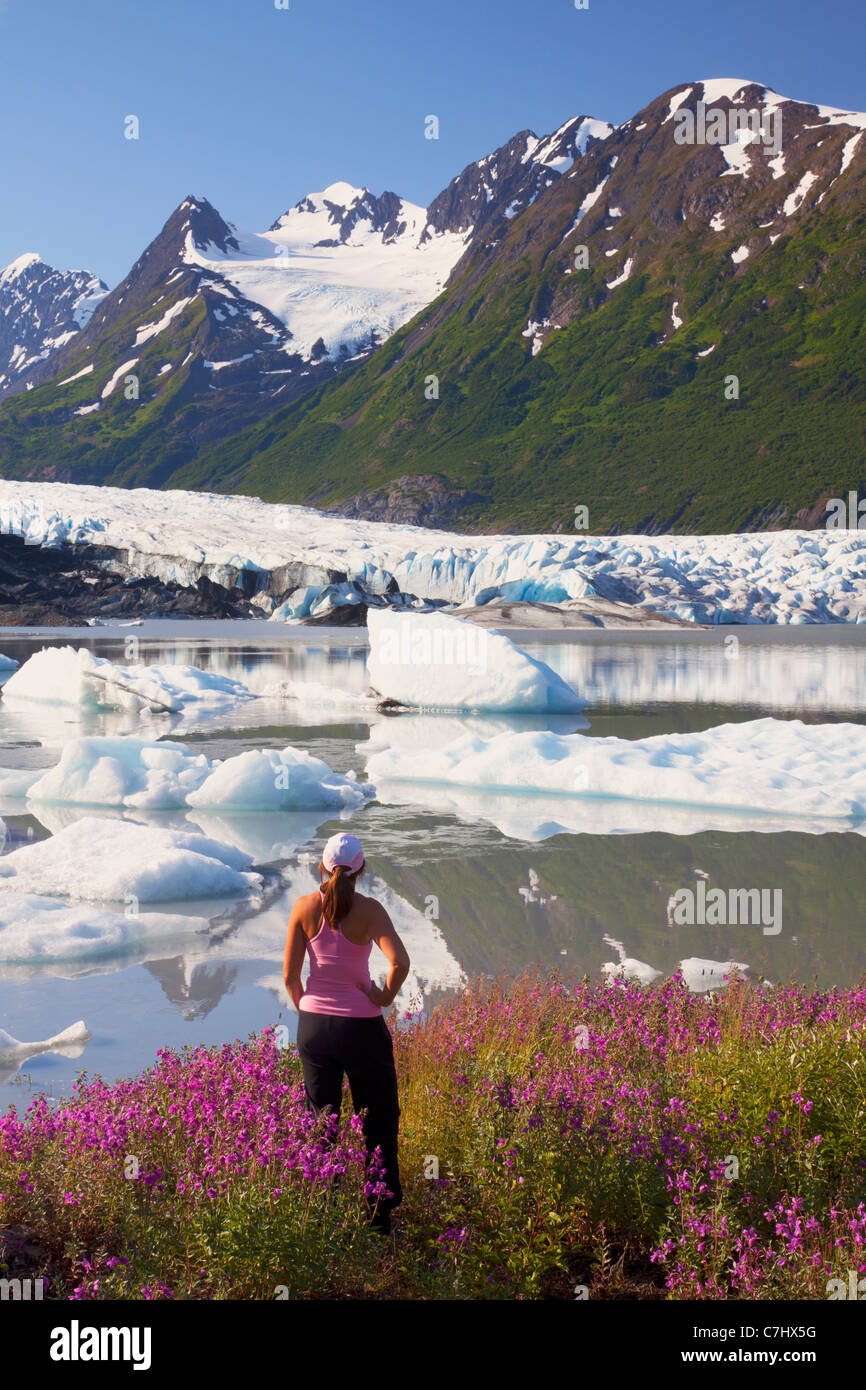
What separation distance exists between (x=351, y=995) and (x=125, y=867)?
5.67 m

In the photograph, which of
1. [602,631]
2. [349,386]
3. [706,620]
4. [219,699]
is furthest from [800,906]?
[349,386]

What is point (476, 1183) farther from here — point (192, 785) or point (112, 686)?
point (112, 686)

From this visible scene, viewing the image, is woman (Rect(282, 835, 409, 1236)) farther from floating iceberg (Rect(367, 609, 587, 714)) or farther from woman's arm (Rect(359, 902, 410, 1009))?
floating iceberg (Rect(367, 609, 587, 714))

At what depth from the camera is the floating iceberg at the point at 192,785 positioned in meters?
13.4

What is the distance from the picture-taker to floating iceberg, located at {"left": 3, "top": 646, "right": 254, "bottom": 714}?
23.8 m

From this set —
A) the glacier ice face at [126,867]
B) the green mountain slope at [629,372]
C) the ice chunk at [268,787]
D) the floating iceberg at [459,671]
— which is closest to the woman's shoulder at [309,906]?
the glacier ice face at [126,867]

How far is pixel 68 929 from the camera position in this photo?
8.07 meters

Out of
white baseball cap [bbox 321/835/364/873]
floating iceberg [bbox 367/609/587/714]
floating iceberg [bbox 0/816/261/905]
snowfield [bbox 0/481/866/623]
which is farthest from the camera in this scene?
snowfield [bbox 0/481/866/623]

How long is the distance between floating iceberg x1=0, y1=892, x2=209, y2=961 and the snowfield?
49749 millimetres
